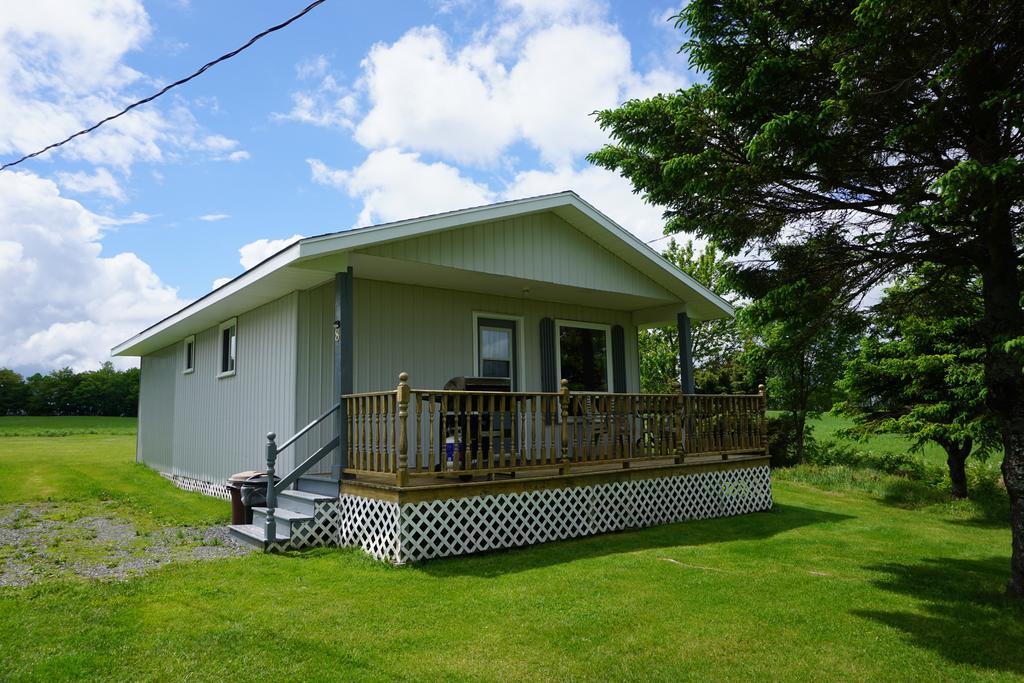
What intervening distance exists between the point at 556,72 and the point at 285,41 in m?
2.82

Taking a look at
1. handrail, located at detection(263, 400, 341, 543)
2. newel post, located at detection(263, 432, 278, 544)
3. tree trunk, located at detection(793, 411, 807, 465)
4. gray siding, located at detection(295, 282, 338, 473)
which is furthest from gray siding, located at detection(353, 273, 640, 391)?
tree trunk, located at detection(793, 411, 807, 465)

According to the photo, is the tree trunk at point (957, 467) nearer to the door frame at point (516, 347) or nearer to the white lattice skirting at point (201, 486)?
the door frame at point (516, 347)

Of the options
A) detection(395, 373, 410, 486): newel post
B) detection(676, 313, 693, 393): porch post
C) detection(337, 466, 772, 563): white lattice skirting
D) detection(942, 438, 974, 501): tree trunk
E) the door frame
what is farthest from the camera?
detection(942, 438, 974, 501): tree trunk

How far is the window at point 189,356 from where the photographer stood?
45.5 ft

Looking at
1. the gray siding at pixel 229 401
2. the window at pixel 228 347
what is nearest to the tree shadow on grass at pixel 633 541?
the gray siding at pixel 229 401

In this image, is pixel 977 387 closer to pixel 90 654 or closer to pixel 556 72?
pixel 556 72

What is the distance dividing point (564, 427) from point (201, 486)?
8.03 meters

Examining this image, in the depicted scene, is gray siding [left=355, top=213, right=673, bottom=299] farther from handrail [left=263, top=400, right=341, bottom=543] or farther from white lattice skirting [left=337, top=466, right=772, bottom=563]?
white lattice skirting [left=337, top=466, right=772, bottom=563]

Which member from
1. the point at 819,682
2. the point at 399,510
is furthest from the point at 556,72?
the point at 819,682

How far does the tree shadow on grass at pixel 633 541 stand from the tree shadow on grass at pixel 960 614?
6.43 ft

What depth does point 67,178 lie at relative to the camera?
32.2 ft

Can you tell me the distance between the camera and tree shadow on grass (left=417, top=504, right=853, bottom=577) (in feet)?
22.1

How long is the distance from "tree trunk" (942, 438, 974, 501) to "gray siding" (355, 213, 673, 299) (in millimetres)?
5935

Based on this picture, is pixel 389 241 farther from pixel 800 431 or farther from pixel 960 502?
pixel 800 431
